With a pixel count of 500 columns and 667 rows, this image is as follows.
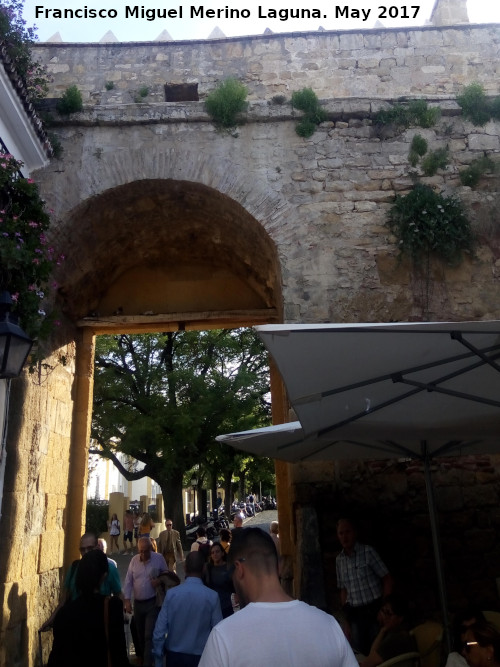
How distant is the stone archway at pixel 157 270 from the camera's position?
6.76 metres

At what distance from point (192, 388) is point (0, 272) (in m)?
11.4

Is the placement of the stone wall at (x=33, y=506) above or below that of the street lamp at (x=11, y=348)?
below

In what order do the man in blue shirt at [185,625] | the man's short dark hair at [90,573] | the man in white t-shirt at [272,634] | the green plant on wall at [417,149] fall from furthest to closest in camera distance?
the green plant on wall at [417,149] → the man in blue shirt at [185,625] → the man's short dark hair at [90,573] → the man in white t-shirt at [272,634]

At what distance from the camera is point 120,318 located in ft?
26.3

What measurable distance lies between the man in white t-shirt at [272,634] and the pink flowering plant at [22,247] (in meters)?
3.63

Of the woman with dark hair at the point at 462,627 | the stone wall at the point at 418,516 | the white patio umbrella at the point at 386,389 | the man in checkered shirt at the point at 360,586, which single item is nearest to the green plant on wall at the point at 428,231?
the stone wall at the point at 418,516

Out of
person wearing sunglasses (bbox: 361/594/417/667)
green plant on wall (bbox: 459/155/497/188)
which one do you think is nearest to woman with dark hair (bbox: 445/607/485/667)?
person wearing sunglasses (bbox: 361/594/417/667)

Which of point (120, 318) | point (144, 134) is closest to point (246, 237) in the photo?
point (144, 134)

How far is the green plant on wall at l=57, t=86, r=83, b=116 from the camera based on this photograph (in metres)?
6.72

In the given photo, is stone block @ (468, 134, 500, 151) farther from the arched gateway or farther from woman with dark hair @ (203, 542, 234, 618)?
woman with dark hair @ (203, 542, 234, 618)

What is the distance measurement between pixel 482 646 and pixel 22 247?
404 cm

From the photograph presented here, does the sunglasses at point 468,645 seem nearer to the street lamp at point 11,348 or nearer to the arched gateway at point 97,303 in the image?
the street lamp at point 11,348

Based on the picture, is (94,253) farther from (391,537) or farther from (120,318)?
(391,537)

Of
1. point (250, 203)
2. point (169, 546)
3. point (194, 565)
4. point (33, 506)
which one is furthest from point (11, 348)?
point (169, 546)
